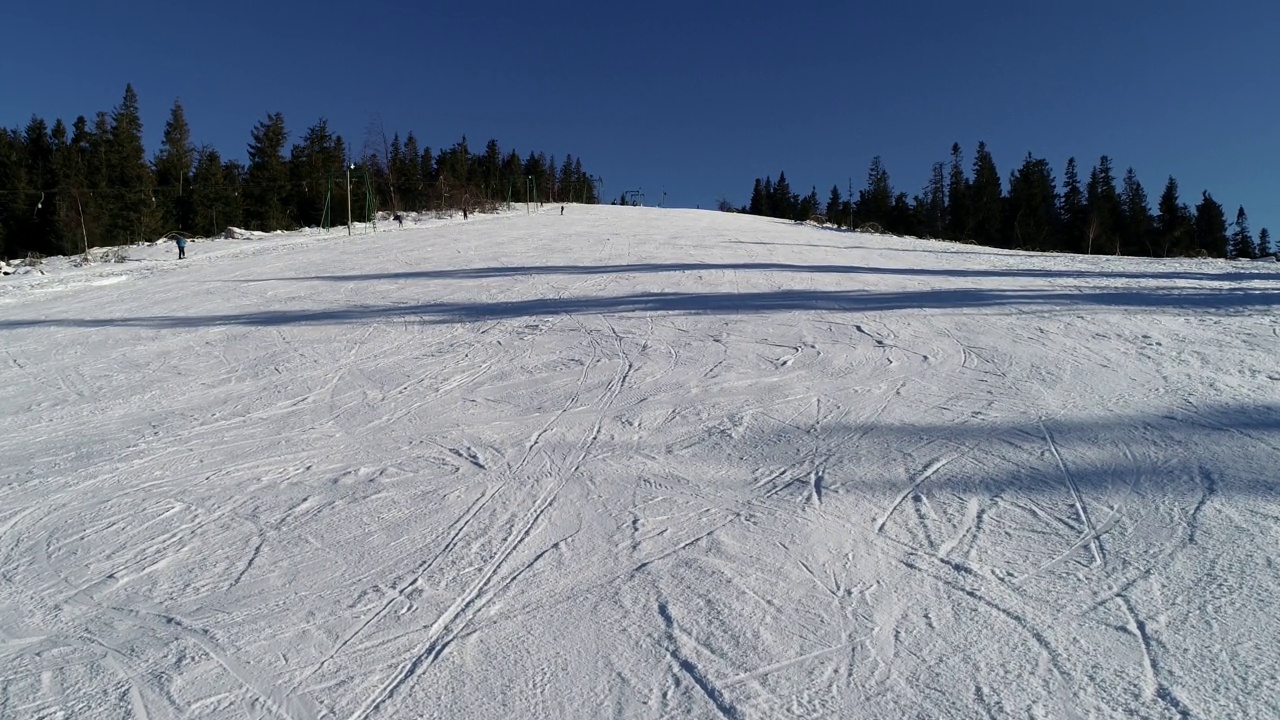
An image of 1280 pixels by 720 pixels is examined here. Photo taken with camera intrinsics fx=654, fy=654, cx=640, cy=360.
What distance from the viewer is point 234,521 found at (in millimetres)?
3846

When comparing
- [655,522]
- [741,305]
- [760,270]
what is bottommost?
[655,522]

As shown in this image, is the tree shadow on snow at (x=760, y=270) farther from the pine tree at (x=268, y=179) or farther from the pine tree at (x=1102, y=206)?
the pine tree at (x=1102, y=206)

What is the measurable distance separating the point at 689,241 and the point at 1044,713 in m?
18.0

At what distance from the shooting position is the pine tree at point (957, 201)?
6288 cm

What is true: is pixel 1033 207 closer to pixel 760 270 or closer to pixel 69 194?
pixel 760 270

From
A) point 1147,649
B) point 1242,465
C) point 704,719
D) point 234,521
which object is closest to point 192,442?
point 234,521

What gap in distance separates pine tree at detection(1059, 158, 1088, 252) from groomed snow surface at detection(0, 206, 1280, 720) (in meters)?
59.3

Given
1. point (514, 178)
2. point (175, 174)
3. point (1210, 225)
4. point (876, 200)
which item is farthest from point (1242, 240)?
point (175, 174)

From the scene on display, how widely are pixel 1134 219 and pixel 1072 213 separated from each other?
17.1 feet

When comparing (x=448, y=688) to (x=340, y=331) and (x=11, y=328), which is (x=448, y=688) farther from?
(x=11, y=328)

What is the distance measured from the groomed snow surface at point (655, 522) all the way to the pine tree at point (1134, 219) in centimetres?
5958

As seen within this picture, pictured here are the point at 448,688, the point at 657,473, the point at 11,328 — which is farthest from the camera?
the point at 11,328

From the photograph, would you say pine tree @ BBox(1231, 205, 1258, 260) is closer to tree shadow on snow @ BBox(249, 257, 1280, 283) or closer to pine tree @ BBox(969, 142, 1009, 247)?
pine tree @ BBox(969, 142, 1009, 247)

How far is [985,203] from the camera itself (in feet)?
202
